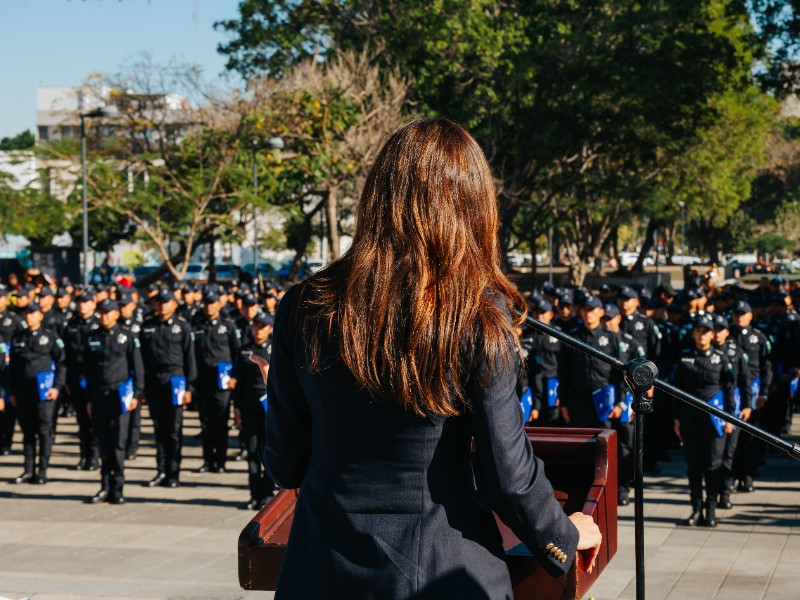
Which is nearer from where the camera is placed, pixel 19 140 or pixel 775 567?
pixel 775 567

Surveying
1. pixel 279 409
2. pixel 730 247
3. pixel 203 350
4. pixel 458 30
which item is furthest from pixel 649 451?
pixel 730 247

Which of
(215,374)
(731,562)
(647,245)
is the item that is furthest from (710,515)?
(647,245)

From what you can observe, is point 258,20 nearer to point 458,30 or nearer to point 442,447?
point 458,30

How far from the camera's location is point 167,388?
11891mm

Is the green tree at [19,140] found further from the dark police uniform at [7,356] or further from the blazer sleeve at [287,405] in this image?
the blazer sleeve at [287,405]

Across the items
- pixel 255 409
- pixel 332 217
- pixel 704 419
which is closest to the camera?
pixel 704 419

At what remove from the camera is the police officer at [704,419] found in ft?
31.9

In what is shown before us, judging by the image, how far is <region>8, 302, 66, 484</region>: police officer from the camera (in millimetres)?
12102

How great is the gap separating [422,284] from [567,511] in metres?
1.09

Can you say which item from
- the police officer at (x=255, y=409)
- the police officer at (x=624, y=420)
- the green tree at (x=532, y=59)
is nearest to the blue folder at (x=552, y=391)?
the police officer at (x=624, y=420)

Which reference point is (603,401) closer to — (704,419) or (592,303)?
(592,303)

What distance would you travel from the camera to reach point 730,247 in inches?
3812

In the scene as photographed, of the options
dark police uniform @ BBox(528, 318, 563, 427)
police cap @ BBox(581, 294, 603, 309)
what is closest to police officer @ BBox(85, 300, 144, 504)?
dark police uniform @ BBox(528, 318, 563, 427)

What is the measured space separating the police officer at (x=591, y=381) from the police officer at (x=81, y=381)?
5532 mm
